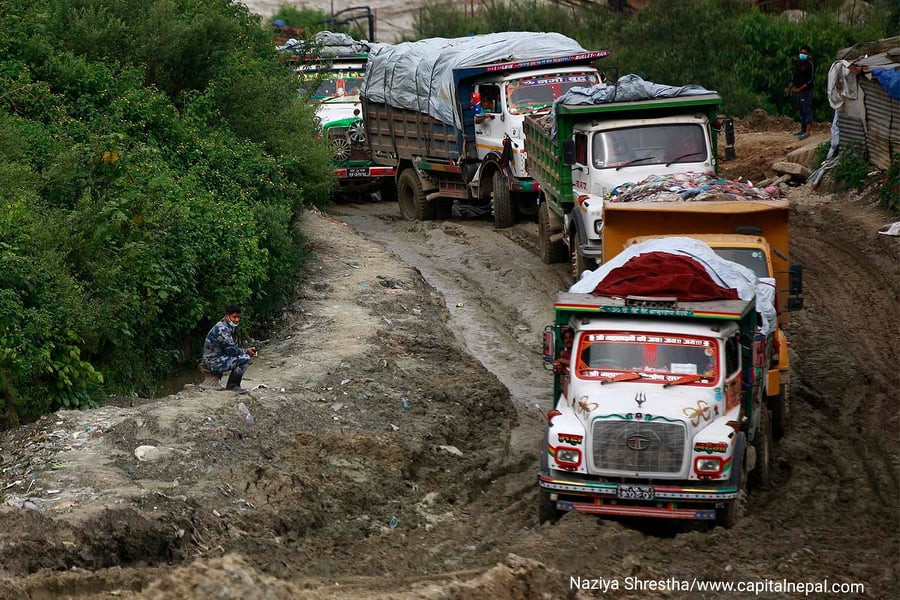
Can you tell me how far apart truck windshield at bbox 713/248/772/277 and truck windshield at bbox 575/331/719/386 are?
2.39 metres

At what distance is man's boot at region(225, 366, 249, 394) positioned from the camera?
483 inches

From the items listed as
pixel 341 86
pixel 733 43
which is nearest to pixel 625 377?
pixel 341 86

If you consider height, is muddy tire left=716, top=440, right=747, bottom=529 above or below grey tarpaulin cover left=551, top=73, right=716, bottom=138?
below

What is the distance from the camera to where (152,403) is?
38.5 feet

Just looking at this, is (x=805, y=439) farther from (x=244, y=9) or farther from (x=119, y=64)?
(x=244, y=9)

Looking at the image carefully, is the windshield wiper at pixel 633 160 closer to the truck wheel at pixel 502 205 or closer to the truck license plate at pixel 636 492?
the truck wheel at pixel 502 205

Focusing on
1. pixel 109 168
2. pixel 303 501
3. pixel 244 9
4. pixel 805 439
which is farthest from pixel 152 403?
pixel 244 9

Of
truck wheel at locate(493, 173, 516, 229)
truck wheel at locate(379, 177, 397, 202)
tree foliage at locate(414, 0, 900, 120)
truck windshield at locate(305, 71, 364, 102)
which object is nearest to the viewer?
truck wheel at locate(493, 173, 516, 229)

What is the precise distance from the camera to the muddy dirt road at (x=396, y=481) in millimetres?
8258

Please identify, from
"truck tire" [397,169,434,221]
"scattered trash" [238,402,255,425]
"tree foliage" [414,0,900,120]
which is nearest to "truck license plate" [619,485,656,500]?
"scattered trash" [238,402,255,425]

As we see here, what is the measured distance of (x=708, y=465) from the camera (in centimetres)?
928

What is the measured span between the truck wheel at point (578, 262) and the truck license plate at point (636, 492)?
6871 mm

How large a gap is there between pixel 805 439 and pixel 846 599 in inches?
152

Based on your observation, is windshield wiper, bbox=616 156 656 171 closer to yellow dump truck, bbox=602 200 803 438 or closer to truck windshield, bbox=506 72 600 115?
yellow dump truck, bbox=602 200 803 438
